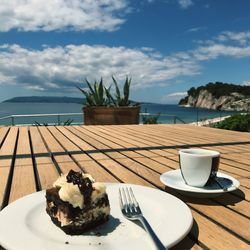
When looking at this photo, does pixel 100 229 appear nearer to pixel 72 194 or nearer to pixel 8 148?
pixel 72 194

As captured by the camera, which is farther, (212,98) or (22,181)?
(212,98)

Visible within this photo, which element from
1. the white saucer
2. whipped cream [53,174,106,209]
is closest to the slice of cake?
whipped cream [53,174,106,209]

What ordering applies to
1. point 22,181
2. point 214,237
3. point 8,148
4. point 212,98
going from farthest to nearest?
point 212,98, point 8,148, point 22,181, point 214,237

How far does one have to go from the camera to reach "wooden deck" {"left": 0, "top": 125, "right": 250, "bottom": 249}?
29.1 inches

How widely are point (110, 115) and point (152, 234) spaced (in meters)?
4.99

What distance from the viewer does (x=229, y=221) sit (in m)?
0.79

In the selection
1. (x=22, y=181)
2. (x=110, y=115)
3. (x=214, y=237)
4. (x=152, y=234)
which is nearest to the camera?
(x=152, y=234)

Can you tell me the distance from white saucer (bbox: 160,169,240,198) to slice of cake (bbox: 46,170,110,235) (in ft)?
1.10

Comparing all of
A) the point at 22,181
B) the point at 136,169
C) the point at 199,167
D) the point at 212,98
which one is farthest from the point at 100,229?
the point at 212,98

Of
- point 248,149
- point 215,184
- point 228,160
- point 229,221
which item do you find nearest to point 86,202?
point 229,221

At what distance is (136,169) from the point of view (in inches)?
55.8

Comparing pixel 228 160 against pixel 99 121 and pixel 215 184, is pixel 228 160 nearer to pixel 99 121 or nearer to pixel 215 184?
pixel 215 184

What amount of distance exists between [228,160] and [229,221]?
91 cm

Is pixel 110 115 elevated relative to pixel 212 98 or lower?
elevated
